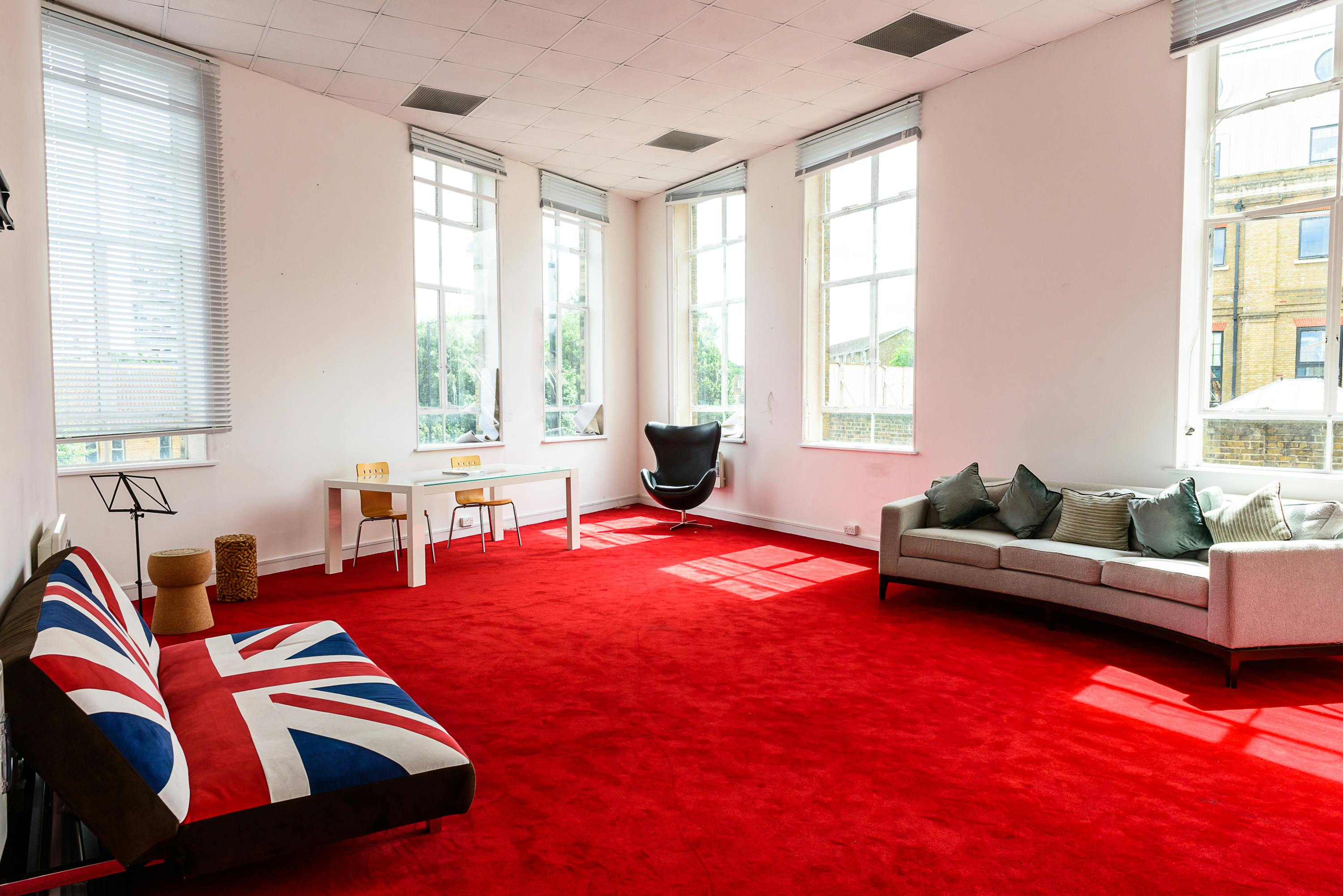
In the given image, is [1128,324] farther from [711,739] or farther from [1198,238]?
[711,739]

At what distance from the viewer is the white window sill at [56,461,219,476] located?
191 inches

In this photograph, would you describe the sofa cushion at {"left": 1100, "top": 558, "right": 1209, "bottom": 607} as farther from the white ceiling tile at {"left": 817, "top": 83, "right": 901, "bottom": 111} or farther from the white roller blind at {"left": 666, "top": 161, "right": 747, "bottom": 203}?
the white roller blind at {"left": 666, "top": 161, "right": 747, "bottom": 203}

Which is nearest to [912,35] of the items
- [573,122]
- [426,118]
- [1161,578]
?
[573,122]

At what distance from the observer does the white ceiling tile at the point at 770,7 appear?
486 centimetres

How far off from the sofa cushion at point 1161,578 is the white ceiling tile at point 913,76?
3.77m

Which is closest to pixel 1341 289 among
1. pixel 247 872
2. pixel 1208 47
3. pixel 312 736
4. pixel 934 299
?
pixel 1208 47

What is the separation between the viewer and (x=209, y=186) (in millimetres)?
5508

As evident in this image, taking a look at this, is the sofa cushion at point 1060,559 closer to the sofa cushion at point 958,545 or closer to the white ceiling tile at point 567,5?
the sofa cushion at point 958,545

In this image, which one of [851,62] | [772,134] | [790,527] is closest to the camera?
[851,62]

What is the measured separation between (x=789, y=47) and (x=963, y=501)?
3307 millimetres

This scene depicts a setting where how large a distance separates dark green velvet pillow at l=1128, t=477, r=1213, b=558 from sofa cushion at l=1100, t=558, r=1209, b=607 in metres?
0.08

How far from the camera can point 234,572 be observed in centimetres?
525

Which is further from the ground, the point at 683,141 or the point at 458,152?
the point at 683,141

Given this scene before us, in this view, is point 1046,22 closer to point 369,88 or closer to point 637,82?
point 637,82
